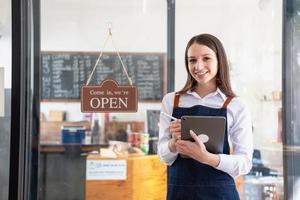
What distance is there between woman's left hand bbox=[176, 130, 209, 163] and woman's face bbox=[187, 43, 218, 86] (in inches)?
10.4

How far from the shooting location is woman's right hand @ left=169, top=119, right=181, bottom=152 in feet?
5.17

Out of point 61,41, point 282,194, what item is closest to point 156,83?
point 61,41

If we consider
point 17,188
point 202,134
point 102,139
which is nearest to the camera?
point 202,134

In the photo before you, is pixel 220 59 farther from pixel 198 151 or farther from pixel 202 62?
pixel 198 151

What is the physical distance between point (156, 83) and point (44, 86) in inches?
30.5

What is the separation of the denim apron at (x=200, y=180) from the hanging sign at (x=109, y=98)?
2.59ft

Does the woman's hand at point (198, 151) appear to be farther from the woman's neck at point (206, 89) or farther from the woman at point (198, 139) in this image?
the woman's neck at point (206, 89)

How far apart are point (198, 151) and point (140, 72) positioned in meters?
1.33

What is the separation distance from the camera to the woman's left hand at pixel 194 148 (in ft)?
5.02

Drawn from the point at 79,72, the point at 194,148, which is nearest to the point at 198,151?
the point at 194,148

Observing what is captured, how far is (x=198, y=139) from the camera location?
154 centimetres

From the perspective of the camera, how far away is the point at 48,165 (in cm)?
252

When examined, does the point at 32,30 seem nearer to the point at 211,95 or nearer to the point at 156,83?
the point at 156,83

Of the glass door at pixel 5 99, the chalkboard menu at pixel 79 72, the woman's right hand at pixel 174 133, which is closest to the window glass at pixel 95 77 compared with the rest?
the chalkboard menu at pixel 79 72
